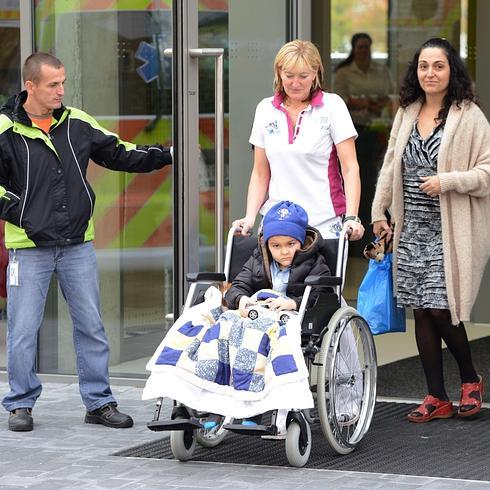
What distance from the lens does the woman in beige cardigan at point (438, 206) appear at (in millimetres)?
7008

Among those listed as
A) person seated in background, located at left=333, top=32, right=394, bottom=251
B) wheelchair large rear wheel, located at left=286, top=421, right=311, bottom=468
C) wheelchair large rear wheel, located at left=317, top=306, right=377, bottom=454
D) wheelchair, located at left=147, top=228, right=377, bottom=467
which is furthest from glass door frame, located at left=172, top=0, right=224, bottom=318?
person seated in background, located at left=333, top=32, right=394, bottom=251

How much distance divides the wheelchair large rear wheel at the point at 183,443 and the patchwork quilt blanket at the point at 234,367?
23 cm

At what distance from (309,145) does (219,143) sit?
38.2 inches

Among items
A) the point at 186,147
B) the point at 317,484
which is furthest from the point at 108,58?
the point at 317,484

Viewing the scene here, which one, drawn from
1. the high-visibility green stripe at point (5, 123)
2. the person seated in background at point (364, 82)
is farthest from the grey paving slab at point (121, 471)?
the person seated in background at point (364, 82)

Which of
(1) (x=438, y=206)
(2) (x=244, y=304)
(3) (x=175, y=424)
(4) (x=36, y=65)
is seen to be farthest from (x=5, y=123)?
(1) (x=438, y=206)

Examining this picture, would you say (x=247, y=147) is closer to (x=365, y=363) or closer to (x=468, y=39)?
(x=365, y=363)

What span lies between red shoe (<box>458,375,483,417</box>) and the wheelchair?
25.7 inches

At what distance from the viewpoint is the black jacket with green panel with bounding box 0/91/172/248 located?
6965mm

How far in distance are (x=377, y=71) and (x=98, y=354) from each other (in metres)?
6.86

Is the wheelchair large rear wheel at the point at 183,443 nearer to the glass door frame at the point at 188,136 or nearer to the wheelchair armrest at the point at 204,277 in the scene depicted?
the wheelchair armrest at the point at 204,277

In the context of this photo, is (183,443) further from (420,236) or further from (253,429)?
(420,236)

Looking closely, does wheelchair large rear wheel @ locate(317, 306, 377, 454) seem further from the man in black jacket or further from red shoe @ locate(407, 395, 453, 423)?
the man in black jacket

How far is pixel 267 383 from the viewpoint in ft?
19.7
